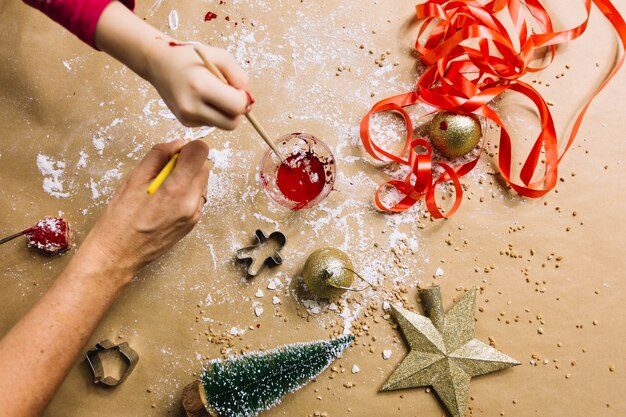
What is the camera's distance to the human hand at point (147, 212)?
42.3 inches

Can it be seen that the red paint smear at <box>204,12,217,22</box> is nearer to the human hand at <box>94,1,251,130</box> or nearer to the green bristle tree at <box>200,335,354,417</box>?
the human hand at <box>94,1,251,130</box>

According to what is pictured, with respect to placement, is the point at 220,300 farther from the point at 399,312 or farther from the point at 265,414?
the point at 399,312

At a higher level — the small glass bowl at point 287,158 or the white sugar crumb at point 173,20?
the white sugar crumb at point 173,20

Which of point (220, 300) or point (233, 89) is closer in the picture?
point (233, 89)

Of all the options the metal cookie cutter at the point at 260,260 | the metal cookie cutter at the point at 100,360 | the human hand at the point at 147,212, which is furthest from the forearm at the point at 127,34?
the metal cookie cutter at the point at 100,360

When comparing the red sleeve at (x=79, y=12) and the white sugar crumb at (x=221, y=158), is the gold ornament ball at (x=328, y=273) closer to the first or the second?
the white sugar crumb at (x=221, y=158)

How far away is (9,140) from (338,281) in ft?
2.84

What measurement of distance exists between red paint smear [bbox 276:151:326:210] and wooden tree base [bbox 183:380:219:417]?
46 centimetres

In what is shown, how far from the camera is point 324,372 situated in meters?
1.28

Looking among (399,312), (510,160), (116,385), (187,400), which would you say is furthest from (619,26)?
(116,385)

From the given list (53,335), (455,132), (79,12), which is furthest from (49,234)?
(455,132)

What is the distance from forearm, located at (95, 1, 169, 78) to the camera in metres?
0.96

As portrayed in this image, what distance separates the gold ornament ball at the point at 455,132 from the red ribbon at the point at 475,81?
29mm

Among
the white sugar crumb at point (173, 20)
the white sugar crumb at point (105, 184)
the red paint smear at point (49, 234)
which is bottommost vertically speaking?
the red paint smear at point (49, 234)
